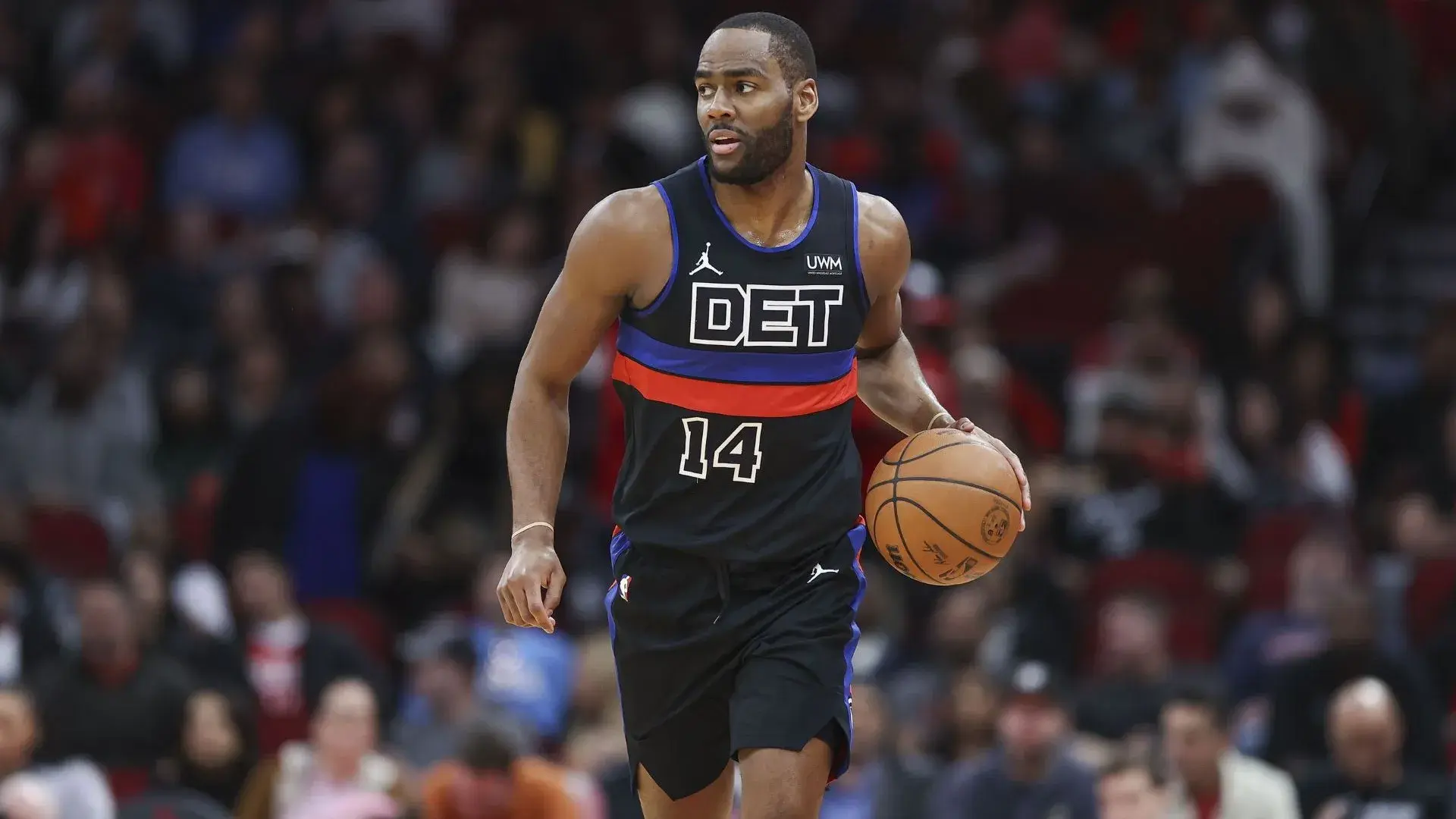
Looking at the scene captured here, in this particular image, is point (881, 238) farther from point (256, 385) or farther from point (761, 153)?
point (256, 385)

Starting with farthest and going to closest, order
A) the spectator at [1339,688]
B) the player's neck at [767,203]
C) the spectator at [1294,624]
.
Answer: the spectator at [1294,624], the spectator at [1339,688], the player's neck at [767,203]

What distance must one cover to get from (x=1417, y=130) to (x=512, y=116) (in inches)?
228

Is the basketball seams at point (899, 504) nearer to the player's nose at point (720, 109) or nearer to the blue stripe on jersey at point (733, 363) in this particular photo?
the blue stripe on jersey at point (733, 363)

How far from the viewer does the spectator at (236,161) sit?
45.6ft

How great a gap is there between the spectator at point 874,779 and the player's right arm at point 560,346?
14.0ft

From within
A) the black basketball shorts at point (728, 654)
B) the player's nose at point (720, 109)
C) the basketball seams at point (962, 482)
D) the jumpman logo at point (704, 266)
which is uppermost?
the player's nose at point (720, 109)

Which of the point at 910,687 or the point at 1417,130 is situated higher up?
the point at 1417,130

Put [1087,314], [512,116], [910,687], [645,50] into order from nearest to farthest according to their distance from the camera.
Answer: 1. [910,687]
2. [1087,314]
3. [512,116]
4. [645,50]

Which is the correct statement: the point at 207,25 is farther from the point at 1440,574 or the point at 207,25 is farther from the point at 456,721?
the point at 1440,574

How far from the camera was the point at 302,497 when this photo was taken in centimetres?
1129

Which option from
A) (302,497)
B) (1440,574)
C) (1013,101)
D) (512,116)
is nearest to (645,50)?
(512,116)

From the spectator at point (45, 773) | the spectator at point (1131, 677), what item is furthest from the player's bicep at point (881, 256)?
the spectator at point (45, 773)

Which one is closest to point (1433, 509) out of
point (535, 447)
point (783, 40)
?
point (783, 40)

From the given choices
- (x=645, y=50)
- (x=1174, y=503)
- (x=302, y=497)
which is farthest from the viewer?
(x=645, y=50)
